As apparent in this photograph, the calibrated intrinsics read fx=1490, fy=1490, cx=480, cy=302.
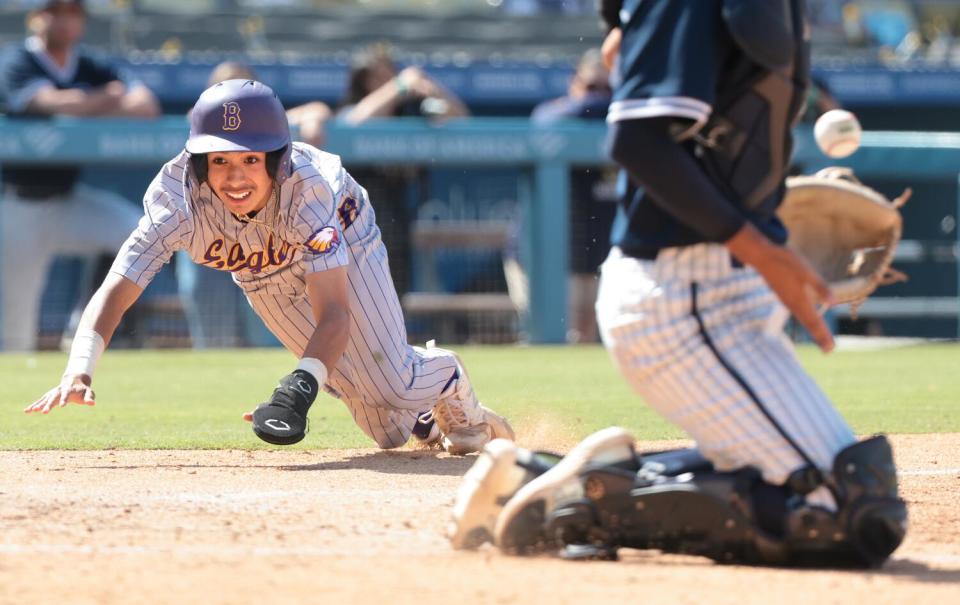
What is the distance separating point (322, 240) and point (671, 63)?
1912 mm

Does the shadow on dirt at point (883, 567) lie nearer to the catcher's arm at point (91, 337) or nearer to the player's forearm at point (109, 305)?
the catcher's arm at point (91, 337)

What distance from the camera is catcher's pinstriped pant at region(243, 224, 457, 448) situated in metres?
5.18

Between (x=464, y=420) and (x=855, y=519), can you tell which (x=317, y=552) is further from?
(x=464, y=420)

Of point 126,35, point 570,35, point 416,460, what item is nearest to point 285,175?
point 416,460

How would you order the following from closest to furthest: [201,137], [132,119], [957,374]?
[201,137], [957,374], [132,119]

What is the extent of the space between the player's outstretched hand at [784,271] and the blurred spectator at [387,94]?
29.9 feet

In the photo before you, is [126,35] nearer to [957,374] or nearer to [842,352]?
[842,352]

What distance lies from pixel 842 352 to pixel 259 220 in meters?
7.72

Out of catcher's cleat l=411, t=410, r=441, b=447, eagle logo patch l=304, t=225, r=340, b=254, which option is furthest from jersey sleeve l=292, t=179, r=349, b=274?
catcher's cleat l=411, t=410, r=441, b=447

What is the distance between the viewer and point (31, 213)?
1146cm

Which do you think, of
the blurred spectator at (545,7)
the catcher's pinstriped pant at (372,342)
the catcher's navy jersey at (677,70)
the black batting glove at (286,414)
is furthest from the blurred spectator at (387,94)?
the catcher's navy jersey at (677,70)

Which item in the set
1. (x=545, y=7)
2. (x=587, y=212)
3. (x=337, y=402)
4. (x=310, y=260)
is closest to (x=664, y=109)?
(x=310, y=260)

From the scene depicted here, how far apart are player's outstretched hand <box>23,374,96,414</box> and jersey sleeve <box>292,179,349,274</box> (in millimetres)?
779

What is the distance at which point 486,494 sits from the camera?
3311mm
